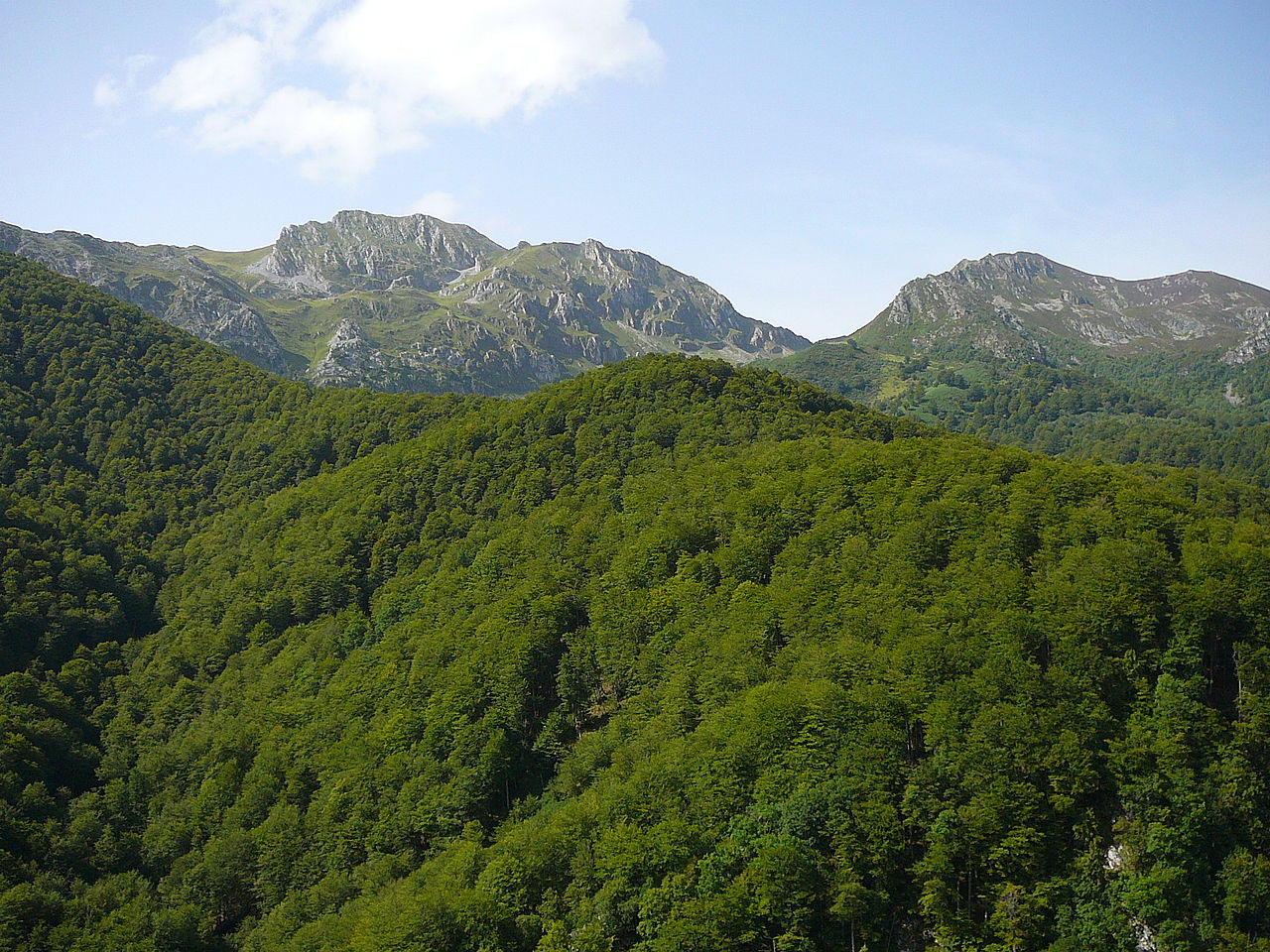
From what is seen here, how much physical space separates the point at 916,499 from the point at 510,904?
191 feet

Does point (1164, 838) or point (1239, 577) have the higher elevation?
point (1239, 577)

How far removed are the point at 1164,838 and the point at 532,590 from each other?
2690 inches

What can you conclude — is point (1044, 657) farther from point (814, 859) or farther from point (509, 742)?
point (509, 742)

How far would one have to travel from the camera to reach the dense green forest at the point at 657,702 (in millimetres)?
58562

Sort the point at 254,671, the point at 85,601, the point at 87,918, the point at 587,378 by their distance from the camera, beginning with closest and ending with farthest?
the point at 87,918 → the point at 254,671 → the point at 85,601 → the point at 587,378

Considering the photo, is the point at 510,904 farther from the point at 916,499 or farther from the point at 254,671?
the point at 254,671

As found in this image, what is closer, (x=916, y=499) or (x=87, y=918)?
(x=87, y=918)

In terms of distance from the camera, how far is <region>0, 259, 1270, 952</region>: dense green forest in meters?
58.6

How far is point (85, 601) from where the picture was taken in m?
140

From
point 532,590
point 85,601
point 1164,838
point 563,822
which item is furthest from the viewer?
point 85,601

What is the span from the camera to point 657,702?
81.6 m

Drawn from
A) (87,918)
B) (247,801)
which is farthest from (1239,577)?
(87,918)

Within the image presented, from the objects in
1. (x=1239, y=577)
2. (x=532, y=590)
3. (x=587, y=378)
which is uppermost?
(x=587, y=378)

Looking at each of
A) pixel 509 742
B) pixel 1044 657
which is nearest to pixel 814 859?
pixel 1044 657
